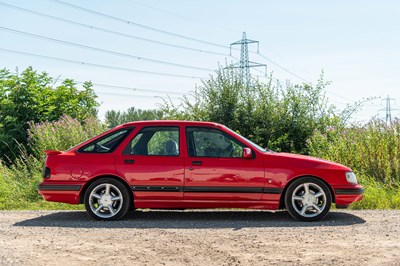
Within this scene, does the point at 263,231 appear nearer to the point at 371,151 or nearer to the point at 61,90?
the point at 371,151

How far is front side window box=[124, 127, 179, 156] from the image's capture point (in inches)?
376

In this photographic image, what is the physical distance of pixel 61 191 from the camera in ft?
31.4

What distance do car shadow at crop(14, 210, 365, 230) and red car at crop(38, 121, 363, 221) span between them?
26 cm

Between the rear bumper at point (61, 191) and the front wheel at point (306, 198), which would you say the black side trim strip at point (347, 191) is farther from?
the rear bumper at point (61, 191)

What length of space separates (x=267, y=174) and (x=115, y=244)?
118 inches

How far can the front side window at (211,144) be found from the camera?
948 cm

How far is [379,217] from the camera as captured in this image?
9.81 metres

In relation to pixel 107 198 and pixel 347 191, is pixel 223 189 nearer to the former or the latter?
pixel 107 198

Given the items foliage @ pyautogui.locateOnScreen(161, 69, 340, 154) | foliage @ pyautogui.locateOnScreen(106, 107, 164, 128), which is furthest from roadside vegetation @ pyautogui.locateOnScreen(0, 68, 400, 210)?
foliage @ pyautogui.locateOnScreen(106, 107, 164, 128)

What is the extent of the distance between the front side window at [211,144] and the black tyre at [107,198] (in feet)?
4.25

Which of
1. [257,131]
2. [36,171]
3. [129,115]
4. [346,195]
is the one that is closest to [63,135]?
[36,171]

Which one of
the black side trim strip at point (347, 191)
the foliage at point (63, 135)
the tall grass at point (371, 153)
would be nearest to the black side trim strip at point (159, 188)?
the black side trim strip at point (347, 191)

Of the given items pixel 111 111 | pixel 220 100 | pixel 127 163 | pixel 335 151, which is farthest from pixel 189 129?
pixel 111 111

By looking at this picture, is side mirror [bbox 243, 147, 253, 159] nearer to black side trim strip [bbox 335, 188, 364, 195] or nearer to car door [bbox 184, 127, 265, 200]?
car door [bbox 184, 127, 265, 200]
